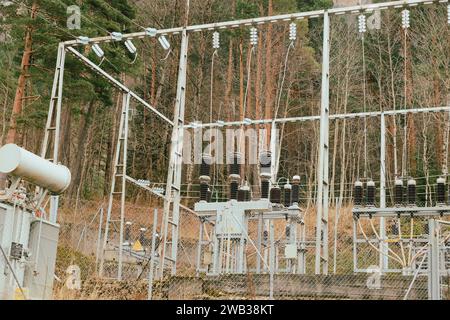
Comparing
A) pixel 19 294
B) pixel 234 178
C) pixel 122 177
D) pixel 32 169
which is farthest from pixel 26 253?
pixel 234 178

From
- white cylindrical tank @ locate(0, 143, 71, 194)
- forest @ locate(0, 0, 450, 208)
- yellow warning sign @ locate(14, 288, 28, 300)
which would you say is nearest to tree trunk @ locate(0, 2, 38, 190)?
forest @ locate(0, 0, 450, 208)

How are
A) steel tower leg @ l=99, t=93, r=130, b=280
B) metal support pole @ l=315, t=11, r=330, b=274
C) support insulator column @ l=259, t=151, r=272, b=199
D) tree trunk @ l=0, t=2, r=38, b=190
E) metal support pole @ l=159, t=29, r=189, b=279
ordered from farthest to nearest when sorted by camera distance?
tree trunk @ l=0, t=2, r=38, b=190, support insulator column @ l=259, t=151, r=272, b=199, steel tower leg @ l=99, t=93, r=130, b=280, metal support pole @ l=159, t=29, r=189, b=279, metal support pole @ l=315, t=11, r=330, b=274

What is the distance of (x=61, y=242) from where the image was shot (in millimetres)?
18109

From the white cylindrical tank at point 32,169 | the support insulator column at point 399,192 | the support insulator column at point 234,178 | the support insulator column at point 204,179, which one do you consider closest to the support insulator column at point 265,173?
the support insulator column at point 234,178

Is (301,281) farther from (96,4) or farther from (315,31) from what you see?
(315,31)

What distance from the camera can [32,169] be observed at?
8367mm

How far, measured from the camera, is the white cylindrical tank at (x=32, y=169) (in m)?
8.06

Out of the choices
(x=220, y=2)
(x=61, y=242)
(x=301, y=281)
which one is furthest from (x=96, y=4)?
(x=301, y=281)

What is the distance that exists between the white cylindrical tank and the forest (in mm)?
11876

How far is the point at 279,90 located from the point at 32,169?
16.3 meters

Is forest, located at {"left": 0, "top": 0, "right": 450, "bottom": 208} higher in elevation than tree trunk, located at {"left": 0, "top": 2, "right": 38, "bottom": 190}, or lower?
higher

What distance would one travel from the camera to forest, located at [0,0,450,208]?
2317cm

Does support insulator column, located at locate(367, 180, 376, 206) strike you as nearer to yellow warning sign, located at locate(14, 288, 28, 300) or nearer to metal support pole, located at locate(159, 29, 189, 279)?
metal support pole, located at locate(159, 29, 189, 279)

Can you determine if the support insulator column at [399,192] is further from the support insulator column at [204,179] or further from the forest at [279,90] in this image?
the forest at [279,90]
